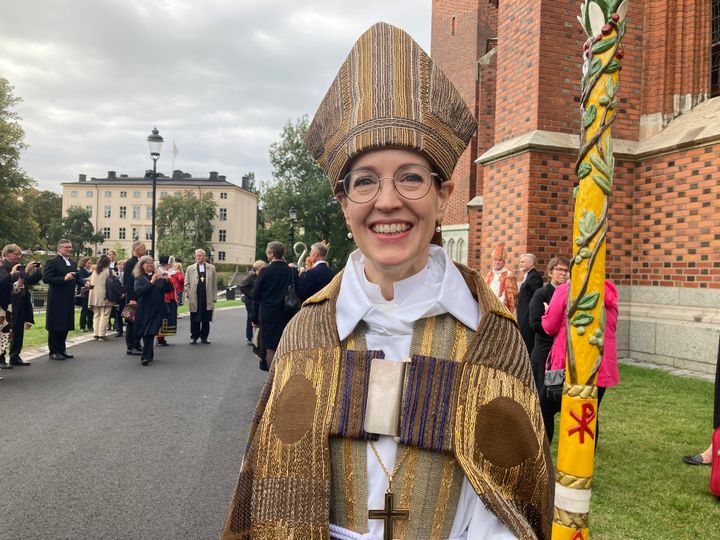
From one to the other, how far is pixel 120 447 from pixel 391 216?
5049 millimetres

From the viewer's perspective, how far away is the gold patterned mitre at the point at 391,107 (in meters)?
1.67

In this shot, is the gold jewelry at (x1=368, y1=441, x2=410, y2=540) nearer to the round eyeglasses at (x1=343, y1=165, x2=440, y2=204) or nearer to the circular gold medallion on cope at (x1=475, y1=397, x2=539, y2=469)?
the circular gold medallion on cope at (x1=475, y1=397, x2=539, y2=469)

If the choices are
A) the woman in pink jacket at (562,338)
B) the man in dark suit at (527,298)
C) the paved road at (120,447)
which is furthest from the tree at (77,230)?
the woman in pink jacket at (562,338)

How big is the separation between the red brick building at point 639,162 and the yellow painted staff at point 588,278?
7.18 meters

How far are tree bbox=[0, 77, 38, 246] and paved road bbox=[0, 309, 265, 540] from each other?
35.2 metres

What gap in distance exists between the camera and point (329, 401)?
1638 mm

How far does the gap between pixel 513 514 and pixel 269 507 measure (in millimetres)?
643

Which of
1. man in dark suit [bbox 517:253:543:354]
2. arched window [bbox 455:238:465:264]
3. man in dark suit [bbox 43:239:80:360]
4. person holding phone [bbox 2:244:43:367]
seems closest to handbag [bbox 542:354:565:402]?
man in dark suit [bbox 517:253:543:354]

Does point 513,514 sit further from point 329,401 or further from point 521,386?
point 329,401

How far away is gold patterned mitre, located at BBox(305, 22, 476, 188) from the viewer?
167 centimetres

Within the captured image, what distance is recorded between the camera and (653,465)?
496 centimetres

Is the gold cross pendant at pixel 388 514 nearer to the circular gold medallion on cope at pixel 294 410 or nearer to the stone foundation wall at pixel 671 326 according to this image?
the circular gold medallion on cope at pixel 294 410

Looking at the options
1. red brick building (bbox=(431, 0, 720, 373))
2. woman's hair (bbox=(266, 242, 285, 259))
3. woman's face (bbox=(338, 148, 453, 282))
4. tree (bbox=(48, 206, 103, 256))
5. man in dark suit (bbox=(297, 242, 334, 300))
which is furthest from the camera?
tree (bbox=(48, 206, 103, 256))

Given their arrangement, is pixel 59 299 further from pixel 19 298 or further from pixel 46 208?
pixel 46 208
